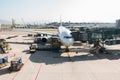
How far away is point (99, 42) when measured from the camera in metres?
45.1

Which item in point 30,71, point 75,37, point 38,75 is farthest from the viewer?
point 75,37

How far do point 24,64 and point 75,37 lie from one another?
16201 millimetres

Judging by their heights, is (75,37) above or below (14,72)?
above

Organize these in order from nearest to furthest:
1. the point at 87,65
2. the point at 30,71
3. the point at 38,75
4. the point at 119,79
Answer: the point at 119,79
the point at 38,75
the point at 30,71
the point at 87,65

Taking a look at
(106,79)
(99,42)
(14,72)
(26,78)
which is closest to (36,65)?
(14,72)

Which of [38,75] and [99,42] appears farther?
[99,42]

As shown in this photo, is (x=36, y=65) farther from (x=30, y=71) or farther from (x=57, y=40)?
(x=57, y=40)

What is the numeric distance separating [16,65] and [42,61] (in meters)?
6.62

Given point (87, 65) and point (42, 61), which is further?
point (42, 61)

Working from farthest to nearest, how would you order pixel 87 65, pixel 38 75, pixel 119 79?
pixel 87 65 → pixel 38 75 → pixel 119 79

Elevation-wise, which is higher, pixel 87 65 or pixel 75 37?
pixel 75 37

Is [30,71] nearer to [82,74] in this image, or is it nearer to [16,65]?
[16,65]

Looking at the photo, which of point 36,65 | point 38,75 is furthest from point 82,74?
point 36,65

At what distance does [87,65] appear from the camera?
103 feet
